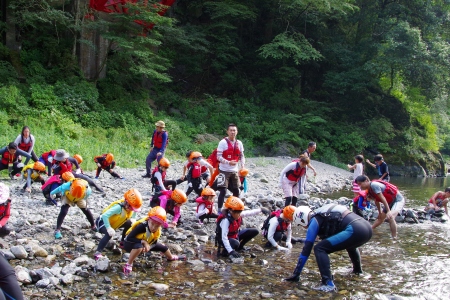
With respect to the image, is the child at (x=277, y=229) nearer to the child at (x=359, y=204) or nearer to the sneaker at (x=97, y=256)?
the child at (x=359, y=204)

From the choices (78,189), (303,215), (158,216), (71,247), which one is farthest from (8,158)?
(303,215)

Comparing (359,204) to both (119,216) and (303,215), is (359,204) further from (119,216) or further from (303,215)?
(119,216)

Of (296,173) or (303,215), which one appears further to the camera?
(296,173)

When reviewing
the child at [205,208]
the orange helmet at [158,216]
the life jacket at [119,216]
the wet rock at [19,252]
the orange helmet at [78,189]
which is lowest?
the wet rock at [19,252]

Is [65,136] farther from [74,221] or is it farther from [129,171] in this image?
[74,221]

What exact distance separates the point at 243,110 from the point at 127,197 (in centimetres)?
1914

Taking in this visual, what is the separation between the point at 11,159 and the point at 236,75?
18426 millimetres

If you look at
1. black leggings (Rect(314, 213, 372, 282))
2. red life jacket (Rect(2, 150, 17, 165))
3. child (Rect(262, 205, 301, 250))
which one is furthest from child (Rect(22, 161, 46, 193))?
black leggings (Rect(314, 213, 372, 282))

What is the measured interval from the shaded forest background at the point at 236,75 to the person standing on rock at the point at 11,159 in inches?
152

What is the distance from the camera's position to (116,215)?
18.0 feet

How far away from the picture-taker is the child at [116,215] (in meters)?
5.32

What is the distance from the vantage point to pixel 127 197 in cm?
535

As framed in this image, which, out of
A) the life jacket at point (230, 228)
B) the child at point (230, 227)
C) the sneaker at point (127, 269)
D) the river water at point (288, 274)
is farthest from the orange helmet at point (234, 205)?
the sneaker at point (127, 269)

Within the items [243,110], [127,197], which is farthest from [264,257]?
[243,110]
